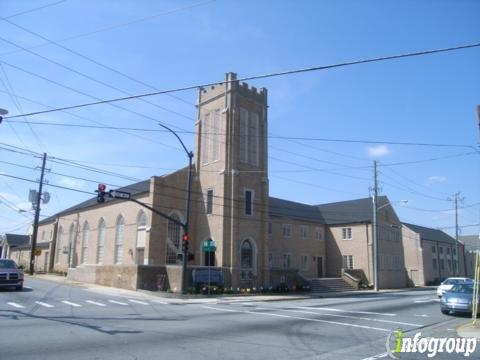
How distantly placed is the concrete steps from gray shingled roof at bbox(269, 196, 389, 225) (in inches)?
345

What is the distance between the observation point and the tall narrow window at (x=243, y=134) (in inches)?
1519

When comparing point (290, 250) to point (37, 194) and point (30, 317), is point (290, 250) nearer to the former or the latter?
point (37, 194)

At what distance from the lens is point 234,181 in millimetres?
36719

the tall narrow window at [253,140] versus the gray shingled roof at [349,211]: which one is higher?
the tall narrow window at [253,140]

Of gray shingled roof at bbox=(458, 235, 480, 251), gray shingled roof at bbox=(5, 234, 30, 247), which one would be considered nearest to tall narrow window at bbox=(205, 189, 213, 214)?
gray shingled roof at bbox=(5, 234, 30, 247)

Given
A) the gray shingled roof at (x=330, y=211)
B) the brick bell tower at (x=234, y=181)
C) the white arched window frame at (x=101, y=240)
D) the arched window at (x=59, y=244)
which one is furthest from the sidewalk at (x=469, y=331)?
the arched window at (x=59, y=244)

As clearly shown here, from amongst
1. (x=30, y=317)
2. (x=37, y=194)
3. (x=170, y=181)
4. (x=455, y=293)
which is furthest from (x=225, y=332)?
(x=37, y=194)

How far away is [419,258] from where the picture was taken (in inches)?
2403

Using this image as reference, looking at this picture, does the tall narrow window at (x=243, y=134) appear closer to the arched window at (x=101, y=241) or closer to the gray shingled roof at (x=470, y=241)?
the arched window at (x=101, y=241)

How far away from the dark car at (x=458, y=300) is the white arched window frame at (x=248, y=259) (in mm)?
18478

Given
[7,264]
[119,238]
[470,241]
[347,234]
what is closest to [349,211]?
[347,234]

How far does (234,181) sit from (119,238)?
1430 centimetres

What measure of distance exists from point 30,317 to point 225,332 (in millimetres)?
6875

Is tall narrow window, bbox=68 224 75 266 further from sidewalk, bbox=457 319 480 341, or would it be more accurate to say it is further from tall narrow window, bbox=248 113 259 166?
sidewalk, bbox=457 319 480 341
